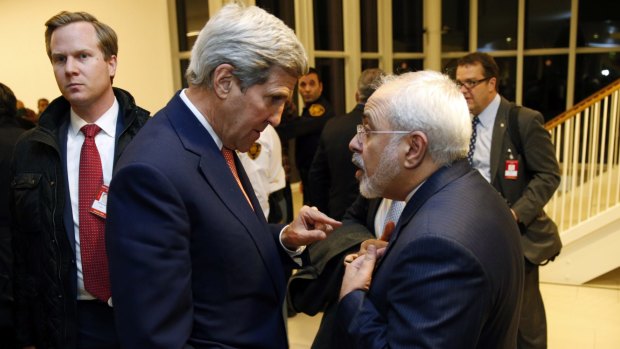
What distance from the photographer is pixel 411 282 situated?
1104 mm

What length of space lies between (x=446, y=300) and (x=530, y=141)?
6.43 feet

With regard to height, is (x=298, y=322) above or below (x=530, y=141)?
below

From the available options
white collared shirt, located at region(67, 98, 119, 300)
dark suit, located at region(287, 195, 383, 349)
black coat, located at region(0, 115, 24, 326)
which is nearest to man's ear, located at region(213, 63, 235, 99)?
white collared shirt, located at region(67, 98, 119, 300)

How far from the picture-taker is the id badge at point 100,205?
1.60 m

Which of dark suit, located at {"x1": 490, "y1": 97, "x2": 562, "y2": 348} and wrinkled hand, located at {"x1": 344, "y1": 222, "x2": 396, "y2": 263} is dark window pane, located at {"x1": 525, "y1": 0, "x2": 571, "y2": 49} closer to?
dark suit, located at {"x1": 490, "y1": 97, "x2": 562, "y2": 348}

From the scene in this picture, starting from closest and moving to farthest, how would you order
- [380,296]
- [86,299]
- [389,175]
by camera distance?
[380,296] → [389,175] → [86,299]

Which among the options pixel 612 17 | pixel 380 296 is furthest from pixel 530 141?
pixel 612 17

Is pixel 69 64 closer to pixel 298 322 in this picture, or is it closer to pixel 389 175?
pixel 389 175

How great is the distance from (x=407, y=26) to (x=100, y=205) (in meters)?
9.79

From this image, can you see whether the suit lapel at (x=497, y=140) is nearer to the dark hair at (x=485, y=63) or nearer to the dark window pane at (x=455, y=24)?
the dark hair at (x=485, y=63)

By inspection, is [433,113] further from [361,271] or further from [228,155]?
[228,155]

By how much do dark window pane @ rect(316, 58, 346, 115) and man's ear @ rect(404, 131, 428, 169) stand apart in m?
7.38

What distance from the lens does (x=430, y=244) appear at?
3.55ft

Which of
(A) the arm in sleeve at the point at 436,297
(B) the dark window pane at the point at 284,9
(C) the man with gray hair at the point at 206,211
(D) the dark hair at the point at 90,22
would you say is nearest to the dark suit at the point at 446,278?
(A) the arm in sleeve at the point at 436,297
